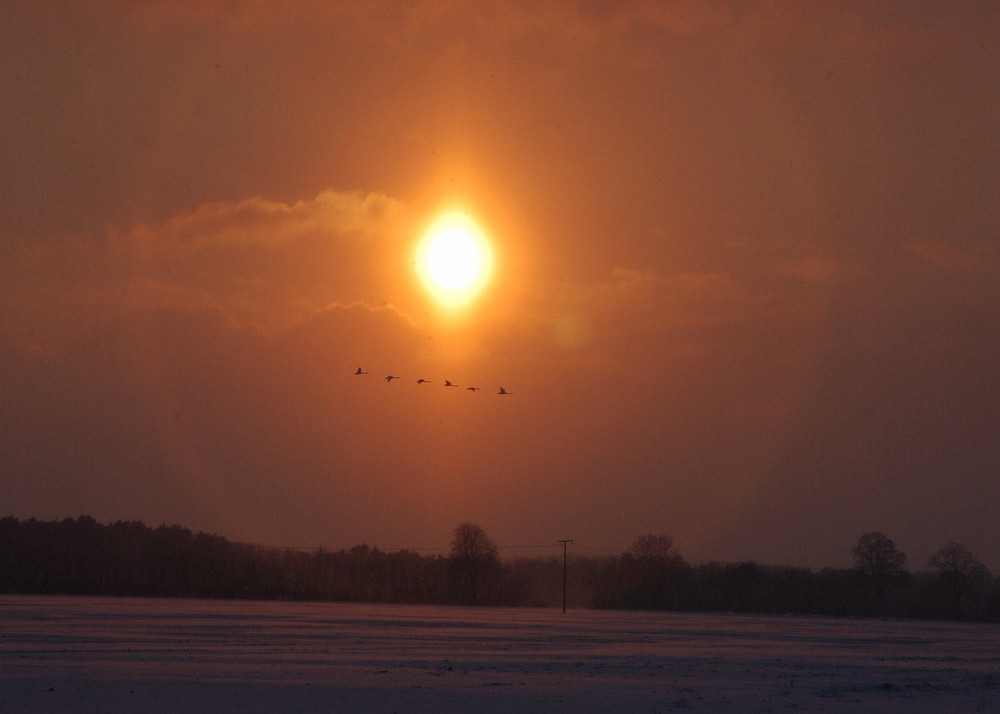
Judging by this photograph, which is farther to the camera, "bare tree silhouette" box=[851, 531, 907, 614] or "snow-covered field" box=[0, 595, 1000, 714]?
"bare tree silhouette" box=[851, 531, 907, 614]

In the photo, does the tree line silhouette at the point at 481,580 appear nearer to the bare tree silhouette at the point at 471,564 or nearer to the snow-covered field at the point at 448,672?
the bare tree silhouette at the point at 471,564

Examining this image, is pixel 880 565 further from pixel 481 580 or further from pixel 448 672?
pixel 448 672

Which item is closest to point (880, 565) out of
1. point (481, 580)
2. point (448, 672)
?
point (481, 580)

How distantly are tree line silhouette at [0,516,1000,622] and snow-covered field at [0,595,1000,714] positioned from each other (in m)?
89.1

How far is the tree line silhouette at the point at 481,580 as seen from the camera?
144 m

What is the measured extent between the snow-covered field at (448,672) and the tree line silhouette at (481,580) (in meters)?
89.1

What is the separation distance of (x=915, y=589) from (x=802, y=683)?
128 metres

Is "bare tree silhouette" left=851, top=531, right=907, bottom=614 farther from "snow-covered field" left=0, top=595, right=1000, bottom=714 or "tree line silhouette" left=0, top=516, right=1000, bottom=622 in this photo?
"snow-covered field" left=0, top=595, right=1000, bottom=714

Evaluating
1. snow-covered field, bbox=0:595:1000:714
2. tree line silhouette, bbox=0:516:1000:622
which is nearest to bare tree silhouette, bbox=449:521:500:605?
tree line silhouette, bbox=0:516:1000:622

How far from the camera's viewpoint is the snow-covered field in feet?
92.7

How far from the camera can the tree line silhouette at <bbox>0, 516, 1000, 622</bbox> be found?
144250 millimetres

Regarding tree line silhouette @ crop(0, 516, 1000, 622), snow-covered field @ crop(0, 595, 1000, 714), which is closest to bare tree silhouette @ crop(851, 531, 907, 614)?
tree line silhouette @ crop(0, 516, 1000, 622)

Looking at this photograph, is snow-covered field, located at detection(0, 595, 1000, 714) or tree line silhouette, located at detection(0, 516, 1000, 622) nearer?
snow-covered field, located at detection(0, 595, 1000, 714)

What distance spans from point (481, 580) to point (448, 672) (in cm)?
12346
